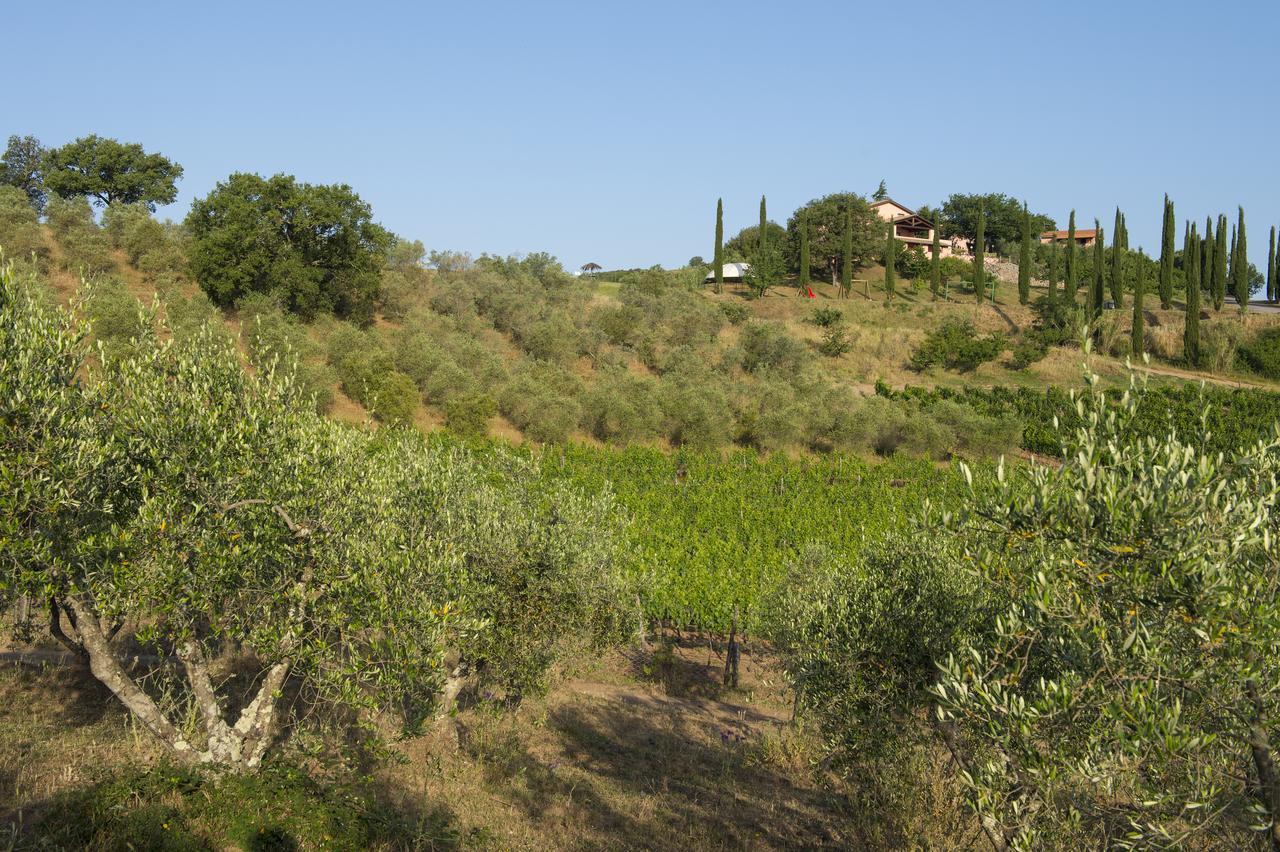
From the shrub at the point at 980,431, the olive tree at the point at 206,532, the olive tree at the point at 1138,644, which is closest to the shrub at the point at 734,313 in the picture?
the shrub at the point at 980,431

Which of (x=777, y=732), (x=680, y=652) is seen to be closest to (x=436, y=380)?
(x=680, y=652)

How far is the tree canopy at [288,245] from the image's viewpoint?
2125 inches

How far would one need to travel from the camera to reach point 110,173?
70.4 meters

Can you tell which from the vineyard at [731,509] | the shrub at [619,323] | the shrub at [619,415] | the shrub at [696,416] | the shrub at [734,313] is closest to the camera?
the vineyard at [731,509]

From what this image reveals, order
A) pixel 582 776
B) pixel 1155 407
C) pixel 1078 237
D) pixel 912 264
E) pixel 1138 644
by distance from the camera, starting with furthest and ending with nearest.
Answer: pixel 1078 237
pixel 912 264
pixel 1155 407
pixel 582 776
pixel 1138 644

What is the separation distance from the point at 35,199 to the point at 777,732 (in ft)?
244

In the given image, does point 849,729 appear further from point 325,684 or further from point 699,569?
point 699,569

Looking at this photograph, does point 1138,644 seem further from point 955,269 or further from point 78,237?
point 955,269

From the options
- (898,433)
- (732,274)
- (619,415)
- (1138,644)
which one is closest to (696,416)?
(619,415)

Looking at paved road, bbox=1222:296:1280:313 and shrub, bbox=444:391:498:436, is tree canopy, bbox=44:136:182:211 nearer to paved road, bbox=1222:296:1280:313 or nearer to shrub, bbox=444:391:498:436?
shrub, bbox=444:391:498:436

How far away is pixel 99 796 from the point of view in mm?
11016

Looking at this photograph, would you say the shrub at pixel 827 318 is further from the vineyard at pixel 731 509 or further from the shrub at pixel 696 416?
the vineyard at pixel 731 509

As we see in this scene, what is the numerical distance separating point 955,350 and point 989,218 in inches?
1949

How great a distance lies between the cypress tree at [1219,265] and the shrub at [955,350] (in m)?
18.2
